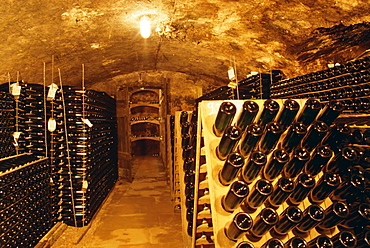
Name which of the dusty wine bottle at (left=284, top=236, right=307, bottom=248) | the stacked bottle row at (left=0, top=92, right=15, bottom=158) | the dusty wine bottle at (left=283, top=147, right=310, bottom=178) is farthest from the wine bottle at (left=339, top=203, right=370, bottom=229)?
the stacked bottle row at (left=0, top=92, right=15, bottom=158)

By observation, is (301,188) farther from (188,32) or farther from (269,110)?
A: (188,32)

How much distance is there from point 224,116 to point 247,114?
16 cm

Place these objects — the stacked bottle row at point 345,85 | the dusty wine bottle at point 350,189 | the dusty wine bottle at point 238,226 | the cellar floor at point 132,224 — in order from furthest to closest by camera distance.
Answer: the cellar floor at point 132,224, the stacked bottle row at point 345,85, the dusty wine bottle at point 350,189, the dusty wine bottle at point 238,226

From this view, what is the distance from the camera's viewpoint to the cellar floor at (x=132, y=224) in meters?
3.76

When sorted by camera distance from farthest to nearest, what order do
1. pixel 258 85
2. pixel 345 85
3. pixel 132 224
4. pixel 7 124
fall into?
1. pixel 132 224
2. pixel 258 85
3. pixel 7 124
4. pixel 345 85

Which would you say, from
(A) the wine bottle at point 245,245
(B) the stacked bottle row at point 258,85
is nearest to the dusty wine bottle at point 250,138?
(A) the wine bottle at point 245,245

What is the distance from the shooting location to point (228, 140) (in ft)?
5.58

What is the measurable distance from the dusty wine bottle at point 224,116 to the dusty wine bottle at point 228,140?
0.07 meters

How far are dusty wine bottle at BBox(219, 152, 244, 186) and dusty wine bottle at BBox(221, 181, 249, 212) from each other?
54mm

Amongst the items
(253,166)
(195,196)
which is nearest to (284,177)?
(253,166)

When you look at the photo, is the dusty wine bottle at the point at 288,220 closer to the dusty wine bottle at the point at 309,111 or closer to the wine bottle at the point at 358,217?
the wine bottle at the point at 358,217

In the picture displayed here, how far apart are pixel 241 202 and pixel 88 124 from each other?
333 centimetres

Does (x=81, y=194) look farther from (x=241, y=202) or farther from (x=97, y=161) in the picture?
(x=241, y=202)

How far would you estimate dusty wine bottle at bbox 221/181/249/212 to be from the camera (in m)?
1.65
